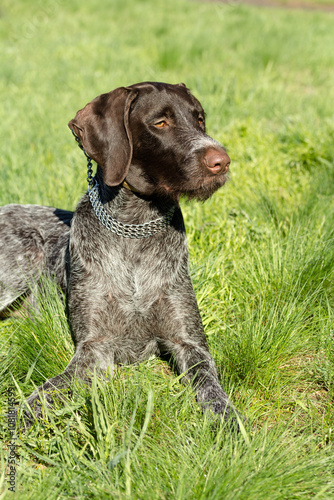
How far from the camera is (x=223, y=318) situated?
3.41 metres


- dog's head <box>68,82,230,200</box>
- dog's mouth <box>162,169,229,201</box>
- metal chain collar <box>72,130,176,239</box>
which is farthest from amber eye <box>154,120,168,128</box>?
metal chain collar <box>72,130,176,239</box>

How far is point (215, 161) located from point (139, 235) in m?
0.66

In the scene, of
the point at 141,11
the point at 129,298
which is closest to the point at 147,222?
the point at 129,298

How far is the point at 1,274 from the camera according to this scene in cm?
376

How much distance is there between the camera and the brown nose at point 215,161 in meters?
2.72

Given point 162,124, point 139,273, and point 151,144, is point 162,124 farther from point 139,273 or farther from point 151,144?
point 139,273

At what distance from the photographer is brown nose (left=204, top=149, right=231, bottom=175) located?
272cm

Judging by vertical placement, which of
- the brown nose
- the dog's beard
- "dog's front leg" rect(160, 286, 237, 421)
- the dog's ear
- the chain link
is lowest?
"dog's front leg" rect(160, 286, 237, 421)

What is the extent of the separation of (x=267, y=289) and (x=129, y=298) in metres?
1.00

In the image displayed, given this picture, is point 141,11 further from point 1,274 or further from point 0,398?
point 0,398

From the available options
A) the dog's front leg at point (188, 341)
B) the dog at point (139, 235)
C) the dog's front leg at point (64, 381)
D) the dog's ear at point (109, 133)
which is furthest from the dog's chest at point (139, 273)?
the dog's ear at point (109, 133)

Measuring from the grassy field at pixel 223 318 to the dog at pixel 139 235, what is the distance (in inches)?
6.2

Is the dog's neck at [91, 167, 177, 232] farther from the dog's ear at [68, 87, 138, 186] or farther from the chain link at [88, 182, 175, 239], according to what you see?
the dog's ear at [68, 87, 138, 186]

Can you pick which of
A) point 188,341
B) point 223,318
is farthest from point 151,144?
point 223,318
